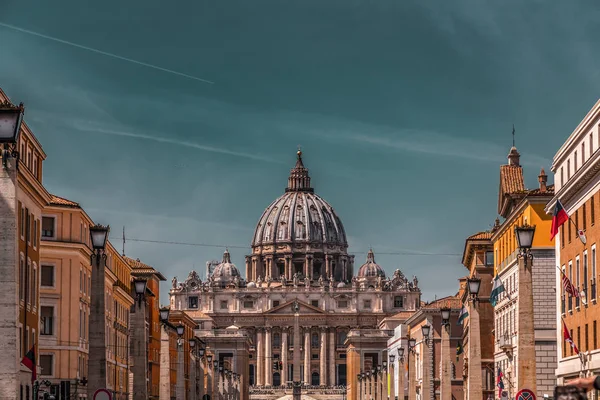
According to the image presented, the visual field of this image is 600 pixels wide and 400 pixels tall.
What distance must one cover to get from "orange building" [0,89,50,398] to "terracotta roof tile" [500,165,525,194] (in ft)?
112

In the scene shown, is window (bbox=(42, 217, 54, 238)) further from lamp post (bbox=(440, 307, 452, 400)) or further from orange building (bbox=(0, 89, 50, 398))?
→ lamp post (bbox=(440, 307, 452, 400))

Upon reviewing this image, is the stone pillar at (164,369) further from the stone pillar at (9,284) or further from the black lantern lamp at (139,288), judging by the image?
the stone pillar at (9,284)

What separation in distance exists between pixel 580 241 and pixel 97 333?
22.7m

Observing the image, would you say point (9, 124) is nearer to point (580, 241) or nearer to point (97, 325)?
point (97, 325)

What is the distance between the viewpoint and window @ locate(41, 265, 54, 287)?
7225 centimetres

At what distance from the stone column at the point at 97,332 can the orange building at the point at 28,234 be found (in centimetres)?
891

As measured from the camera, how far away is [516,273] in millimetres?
76562

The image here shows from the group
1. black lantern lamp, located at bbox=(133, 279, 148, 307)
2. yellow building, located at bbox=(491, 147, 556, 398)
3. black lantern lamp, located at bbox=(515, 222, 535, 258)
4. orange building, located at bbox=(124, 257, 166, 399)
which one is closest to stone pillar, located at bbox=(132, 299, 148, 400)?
black lantern lamp, located at bbox=(133, 279, 148, 307)

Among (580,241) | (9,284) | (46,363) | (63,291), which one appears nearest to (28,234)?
(63,291)

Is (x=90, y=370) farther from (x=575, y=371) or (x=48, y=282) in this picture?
(x=48, y=282)

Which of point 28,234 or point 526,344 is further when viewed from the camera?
point 28,234

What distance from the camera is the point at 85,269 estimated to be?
3049 inches

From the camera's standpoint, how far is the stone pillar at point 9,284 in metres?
27.7

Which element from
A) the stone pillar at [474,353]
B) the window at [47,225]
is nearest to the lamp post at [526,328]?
the stone pillar at [474,353]
